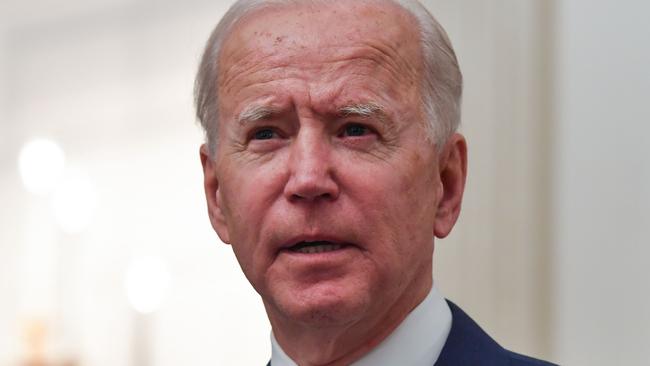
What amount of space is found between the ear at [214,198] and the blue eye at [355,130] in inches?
12.1

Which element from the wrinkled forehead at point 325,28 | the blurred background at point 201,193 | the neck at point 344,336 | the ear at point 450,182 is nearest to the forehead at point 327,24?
the wrinkled forehead at point 325,28

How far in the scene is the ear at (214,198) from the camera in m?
2.49

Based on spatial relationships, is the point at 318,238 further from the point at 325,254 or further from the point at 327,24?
the point at 327,24

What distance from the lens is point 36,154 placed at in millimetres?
4688

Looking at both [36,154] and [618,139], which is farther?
[36,154]

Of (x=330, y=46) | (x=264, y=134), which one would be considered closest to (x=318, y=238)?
Result: (x=264, y=134)

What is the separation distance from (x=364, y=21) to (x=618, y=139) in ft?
5.38

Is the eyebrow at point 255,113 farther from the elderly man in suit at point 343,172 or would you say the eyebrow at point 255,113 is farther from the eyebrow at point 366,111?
the eyebrow at point 366,111

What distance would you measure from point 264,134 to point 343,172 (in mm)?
174

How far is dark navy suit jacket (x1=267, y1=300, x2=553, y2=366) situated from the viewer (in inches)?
92.6

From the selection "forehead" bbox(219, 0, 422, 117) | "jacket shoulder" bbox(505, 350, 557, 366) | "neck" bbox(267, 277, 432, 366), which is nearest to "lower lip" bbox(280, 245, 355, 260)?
"neck" bbox(267, 277, 432, 366)

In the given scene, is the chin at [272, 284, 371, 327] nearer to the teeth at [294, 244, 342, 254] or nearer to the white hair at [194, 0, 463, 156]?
the teeth at [294, 244, 342, 254]

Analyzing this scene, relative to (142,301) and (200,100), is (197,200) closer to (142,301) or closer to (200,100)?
(142,301)

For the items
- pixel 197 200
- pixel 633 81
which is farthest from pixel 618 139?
pixel 197 200
